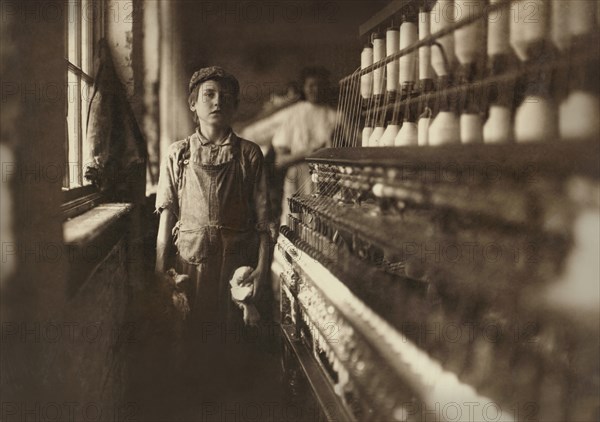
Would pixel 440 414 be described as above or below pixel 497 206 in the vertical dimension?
below

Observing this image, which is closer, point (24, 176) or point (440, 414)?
point (440, 414)

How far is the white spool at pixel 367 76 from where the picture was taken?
1.81 m

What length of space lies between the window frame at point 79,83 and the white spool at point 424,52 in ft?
3.17

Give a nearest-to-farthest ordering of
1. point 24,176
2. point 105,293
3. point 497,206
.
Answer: point 497,206
point 24,176
point 105,293

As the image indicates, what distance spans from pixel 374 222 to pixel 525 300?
1.43 ft

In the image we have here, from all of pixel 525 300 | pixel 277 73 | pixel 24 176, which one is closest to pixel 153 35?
pixel 277 73

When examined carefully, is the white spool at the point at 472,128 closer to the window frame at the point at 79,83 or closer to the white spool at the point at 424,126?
the white spool at the point at 424,126

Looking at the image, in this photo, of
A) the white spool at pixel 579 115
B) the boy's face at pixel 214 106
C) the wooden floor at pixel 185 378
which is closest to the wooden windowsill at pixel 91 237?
the wooden floor at pixel 185 378

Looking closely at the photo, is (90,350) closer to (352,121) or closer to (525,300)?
(352,121)

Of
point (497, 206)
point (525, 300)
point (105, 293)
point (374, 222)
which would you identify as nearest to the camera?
point (525, 300)

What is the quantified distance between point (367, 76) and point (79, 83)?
881mm

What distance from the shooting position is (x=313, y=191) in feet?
6.03

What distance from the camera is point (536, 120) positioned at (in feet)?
4.16

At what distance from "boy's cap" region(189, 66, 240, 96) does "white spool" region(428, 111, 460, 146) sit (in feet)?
2.11
